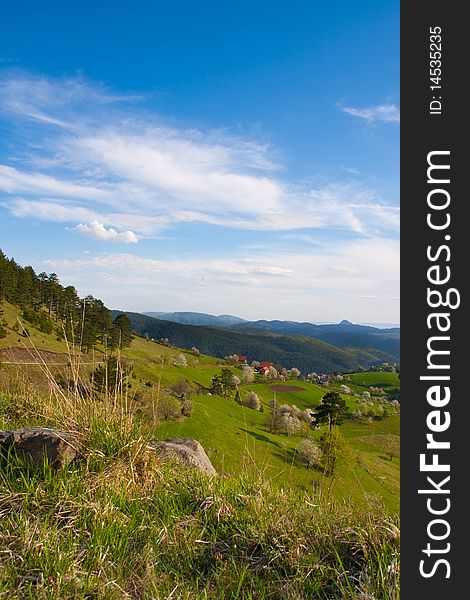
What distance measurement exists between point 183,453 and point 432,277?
4.46m

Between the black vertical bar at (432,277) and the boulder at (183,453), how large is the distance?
3.44 metres

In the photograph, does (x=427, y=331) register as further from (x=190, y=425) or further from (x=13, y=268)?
(x=13, y=268)

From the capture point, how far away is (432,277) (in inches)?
95.3

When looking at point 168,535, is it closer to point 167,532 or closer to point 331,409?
point 167,532

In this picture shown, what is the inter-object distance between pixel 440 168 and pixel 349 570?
9.07 feet

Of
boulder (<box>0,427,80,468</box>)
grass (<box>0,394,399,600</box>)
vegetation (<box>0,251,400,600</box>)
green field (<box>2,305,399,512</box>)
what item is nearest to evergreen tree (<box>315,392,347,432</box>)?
green field (<box>2,305,399,512</box>)

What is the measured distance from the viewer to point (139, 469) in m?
4.54

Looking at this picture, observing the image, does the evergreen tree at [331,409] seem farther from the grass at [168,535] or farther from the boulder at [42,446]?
the boulder at [42,446]

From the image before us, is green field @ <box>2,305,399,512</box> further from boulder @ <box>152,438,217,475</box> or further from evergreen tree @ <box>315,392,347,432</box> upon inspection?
evergreen tree @ <box>315,392,347,432</box>

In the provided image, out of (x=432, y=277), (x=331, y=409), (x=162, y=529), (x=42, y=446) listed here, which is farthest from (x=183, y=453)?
(x=331, y=409)

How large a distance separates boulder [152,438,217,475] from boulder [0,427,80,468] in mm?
1094

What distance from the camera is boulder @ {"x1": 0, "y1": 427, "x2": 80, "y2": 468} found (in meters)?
4.24

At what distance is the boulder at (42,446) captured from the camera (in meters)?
4.24

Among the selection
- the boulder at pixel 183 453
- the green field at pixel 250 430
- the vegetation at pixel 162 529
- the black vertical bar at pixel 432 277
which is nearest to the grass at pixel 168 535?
the vegetation at pixel 162 529
